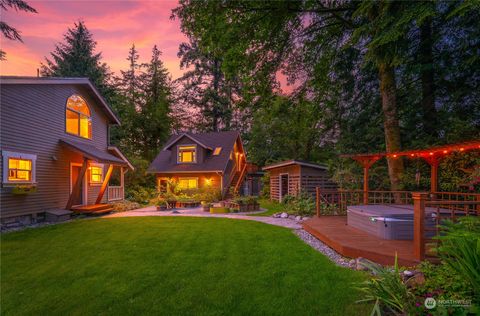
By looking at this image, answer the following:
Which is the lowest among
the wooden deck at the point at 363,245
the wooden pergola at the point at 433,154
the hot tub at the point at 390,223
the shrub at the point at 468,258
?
the wooden deck at the point at 363,245

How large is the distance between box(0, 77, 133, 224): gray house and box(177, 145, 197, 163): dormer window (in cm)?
729

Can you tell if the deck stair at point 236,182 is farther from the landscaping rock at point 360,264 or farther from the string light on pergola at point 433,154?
the landscaping rock at point 360,264

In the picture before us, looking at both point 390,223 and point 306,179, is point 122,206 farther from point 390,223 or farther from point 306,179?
point 390,223

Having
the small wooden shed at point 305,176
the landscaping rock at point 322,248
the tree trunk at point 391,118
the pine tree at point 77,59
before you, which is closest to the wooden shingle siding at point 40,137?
the landscaping rock at point 322,248

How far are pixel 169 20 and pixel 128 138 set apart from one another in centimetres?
1981

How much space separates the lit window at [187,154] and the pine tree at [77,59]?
11.0m

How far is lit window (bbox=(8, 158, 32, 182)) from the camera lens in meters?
8.41

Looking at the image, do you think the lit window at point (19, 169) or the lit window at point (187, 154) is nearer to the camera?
the lit window at point (19, 169)

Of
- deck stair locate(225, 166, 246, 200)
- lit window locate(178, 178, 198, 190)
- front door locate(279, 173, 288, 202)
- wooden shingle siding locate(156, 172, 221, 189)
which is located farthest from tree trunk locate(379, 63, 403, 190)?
lit window locate(178, 178, 198, 190)

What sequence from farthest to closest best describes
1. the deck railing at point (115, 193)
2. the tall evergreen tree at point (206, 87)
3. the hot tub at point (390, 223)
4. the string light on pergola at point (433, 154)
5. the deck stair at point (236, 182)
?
the tall evergreen tree at point (206, 87), the deck stair at point (236, 182), the deck railing at point (115, 193), the hot tub at point (390, 223), the string light on pergola at point (433, 154)

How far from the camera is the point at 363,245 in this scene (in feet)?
16.5

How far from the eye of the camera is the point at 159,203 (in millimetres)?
13797

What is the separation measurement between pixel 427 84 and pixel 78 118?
15529 millimetres

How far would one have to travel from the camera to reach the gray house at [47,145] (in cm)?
825
